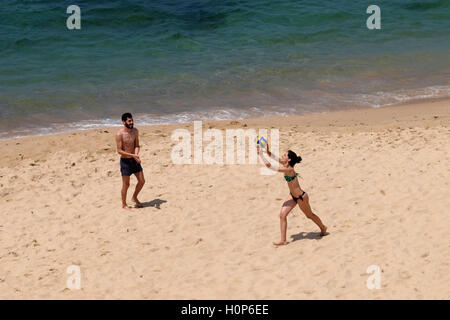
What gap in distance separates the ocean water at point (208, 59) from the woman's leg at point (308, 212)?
7.36 m

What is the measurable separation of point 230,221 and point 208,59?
1107cm

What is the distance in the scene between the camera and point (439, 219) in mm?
7922

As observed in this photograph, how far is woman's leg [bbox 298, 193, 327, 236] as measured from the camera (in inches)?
305

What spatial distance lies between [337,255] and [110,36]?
15349mm

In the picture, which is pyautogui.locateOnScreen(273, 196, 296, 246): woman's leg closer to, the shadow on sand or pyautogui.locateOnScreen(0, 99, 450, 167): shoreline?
the shadow on sand

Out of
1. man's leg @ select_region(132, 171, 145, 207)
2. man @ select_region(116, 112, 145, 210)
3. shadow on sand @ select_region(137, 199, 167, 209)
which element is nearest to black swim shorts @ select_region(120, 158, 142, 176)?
man @ select_region(116, 112, 145, 210)

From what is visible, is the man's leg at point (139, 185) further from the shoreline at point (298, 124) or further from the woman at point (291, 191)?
the shoreline at point (298, 124)

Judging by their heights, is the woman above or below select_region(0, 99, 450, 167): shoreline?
above

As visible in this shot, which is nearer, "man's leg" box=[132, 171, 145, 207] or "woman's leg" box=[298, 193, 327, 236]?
"woman's leg" box=[298, 193, 327, 236]

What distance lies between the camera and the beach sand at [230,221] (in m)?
7.02

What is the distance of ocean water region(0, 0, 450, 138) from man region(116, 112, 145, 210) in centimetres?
545

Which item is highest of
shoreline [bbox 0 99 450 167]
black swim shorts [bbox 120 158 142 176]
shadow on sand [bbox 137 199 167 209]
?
black swim shorts [bbox 120 158 142 176]

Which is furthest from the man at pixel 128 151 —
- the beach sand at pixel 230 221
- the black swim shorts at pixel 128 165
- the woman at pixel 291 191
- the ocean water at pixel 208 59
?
the ocean water at pixel 208 59

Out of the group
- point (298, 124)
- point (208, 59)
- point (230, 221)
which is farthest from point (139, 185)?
point (208, 59)
